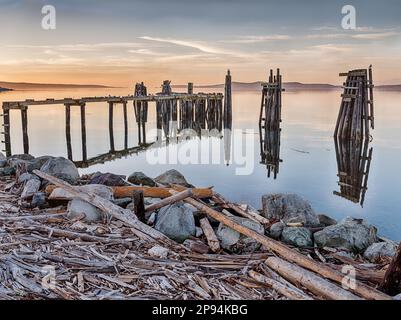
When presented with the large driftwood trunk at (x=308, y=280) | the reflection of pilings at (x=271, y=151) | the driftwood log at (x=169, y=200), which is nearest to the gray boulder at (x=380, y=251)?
the large driftwood trunk at (x=308, y=280)

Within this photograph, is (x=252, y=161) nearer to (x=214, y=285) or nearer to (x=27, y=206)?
(x=27, y=206)

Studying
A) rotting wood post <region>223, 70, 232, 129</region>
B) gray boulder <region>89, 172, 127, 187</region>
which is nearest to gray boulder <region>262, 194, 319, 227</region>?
gray boulder <region>89, 172, 127, 187</region>

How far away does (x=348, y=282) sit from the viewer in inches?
183

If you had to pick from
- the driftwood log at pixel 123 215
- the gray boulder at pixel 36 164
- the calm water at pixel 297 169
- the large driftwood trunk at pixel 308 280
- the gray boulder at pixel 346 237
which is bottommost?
the calm water at pixel 297 169

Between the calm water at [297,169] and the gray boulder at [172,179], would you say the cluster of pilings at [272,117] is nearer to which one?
the calm water at [297,169]

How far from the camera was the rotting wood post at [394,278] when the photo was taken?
4711 mm

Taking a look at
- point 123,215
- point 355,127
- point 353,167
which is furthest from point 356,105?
point 123,215

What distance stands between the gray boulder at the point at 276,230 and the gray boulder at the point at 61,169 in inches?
153

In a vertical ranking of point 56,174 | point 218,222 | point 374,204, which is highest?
point 56,174

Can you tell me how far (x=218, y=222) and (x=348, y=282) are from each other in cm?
290

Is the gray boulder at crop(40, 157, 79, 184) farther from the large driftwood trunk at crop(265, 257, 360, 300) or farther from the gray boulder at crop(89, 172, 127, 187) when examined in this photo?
the large driftwood trunk at crop(265, 257, 360, 300)

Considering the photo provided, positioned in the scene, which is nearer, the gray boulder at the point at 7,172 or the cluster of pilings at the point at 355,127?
the gray boulder at the point at 7,172

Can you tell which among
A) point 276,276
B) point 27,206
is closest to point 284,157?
point 27,206

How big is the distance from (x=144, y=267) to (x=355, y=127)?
1734 cm
